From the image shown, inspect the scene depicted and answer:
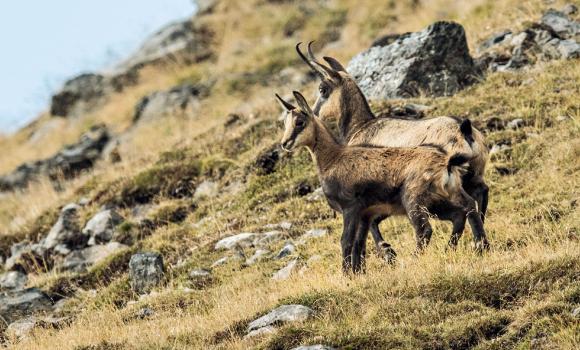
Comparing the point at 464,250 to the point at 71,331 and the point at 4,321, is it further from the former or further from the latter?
the point at 4,321

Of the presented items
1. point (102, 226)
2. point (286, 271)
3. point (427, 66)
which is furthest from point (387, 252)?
point (427, 66)

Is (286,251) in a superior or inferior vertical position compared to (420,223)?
inferior

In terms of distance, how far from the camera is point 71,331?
39.2ft

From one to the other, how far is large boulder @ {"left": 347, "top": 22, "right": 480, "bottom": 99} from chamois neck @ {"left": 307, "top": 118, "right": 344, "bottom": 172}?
7150 mm

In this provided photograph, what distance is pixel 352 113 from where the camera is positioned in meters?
14.8

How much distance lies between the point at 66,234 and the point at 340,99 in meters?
6.69

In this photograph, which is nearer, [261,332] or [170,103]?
[261,332]

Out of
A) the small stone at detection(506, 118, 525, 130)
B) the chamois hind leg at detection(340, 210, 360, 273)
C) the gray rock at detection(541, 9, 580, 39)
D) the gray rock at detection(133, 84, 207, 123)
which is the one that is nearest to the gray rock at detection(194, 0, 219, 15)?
the gray rock at detection(133, 84, 207, 123)

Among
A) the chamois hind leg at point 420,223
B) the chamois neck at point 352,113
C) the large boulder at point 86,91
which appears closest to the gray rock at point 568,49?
the chamois neck at point 352,113

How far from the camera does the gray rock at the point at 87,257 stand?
56.4ft

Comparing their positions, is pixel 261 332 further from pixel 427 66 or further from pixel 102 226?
pixel 427 66

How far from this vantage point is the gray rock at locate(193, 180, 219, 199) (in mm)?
18672

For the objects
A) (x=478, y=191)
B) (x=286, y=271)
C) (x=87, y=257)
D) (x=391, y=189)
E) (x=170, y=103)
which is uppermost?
(x=391, y=189)

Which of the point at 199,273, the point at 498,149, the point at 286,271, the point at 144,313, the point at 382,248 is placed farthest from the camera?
the point at 498,149
